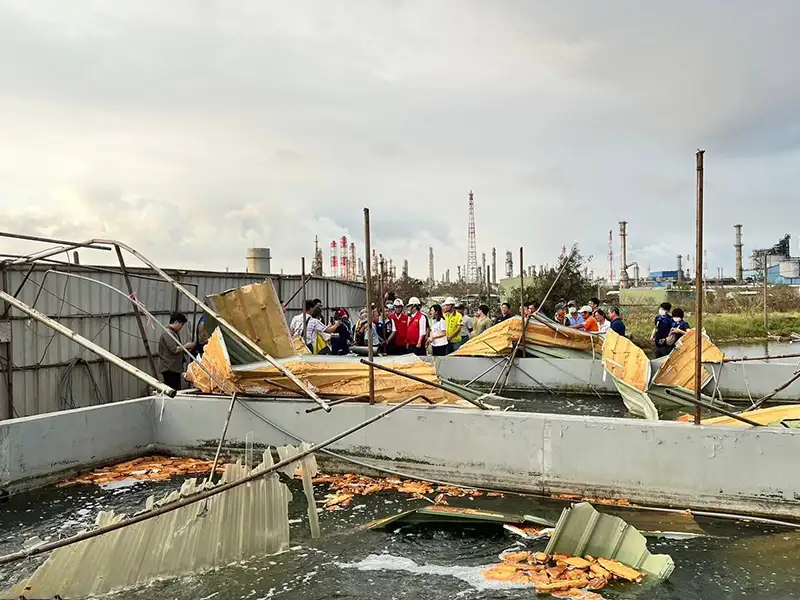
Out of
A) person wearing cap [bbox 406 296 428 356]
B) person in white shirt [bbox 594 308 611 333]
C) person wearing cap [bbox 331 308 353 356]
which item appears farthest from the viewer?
person in white shirt [bbox 594 308 611 333]

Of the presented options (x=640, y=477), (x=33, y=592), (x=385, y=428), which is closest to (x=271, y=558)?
(x=33, y=592)

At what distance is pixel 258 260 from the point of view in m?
19.1

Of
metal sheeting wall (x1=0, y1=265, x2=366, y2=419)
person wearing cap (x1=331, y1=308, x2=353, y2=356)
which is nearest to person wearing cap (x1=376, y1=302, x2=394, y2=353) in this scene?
person wearing cap (x1=331, y1=308, x2=353, y2=356)

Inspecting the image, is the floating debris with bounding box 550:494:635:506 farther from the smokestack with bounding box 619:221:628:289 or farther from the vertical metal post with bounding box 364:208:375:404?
the smokestack with bounding box 619:221:628:289

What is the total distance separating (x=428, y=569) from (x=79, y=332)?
26.7 ft

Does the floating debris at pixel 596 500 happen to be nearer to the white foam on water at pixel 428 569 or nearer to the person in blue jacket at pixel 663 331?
the white foam on water at pixel 428 569

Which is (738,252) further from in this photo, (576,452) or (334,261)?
(576,452)

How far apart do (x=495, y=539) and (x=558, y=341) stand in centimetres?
811

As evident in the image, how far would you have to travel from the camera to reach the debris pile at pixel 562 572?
16.1 ft

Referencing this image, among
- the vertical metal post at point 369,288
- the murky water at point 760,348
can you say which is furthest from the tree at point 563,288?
the vertical metal post at point 369,288

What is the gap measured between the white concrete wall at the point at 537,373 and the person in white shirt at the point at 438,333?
0.28 m

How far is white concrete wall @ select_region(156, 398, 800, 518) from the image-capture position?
6.15 m

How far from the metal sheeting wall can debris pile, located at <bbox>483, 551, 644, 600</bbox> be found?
8141 millimetres

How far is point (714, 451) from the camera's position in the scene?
20.6ft
